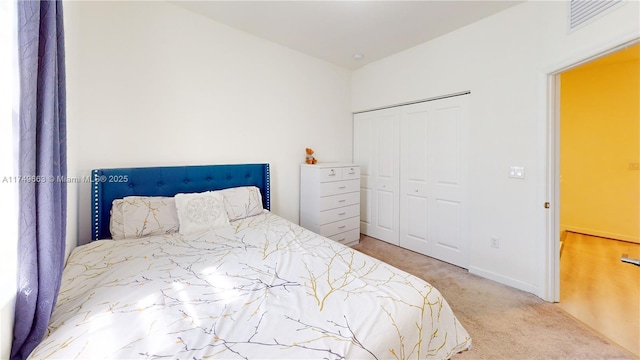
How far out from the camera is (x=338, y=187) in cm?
329

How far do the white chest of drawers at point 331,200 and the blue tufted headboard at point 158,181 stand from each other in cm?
57

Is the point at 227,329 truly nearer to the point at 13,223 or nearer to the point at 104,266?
the point at 13,223

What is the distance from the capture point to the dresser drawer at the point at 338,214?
10.4ft

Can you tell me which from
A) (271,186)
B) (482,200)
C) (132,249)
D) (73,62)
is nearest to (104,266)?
(132,249)

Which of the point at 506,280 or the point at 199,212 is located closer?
the point at 199,212

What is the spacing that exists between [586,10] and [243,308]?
111 inches

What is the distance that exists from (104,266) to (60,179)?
30.9 inches

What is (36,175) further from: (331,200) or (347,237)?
(347,237)

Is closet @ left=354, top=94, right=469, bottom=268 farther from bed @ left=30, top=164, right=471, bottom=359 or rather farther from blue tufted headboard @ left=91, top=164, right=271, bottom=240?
bed @ left=30, top=164, right=471, bottom=359

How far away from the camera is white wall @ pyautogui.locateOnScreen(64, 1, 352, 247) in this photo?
2.02 metres

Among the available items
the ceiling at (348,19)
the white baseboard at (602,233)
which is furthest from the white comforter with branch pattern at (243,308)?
the white baseboard at (602,233)

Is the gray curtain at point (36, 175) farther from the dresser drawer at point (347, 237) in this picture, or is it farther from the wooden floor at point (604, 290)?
the wooden floor at point (604, 290)

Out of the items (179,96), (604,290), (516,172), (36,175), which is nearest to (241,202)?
(179,96)

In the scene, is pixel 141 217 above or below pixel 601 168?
below
